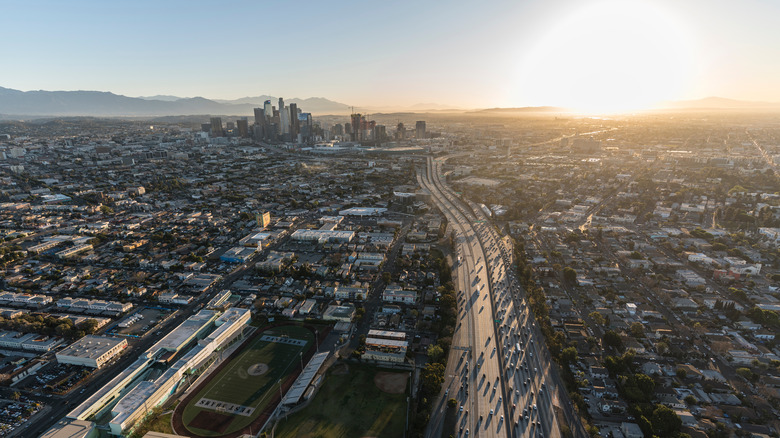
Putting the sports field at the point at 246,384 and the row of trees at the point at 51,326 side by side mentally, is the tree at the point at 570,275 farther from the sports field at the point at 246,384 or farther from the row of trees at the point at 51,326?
the row of trees at the point at 51,326

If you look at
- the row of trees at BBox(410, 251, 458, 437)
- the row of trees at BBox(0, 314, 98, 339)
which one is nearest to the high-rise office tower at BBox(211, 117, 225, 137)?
the row of trees at BBox(0, 314, 98, 339)

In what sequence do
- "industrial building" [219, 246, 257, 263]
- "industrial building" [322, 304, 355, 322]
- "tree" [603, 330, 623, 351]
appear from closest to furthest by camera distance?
"tree" [603, 330, 623, 351], "industrial building" [322, 304, 355, 322], "industrial building" [219, 246, 257, 263]

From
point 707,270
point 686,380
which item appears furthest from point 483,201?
point 686,380

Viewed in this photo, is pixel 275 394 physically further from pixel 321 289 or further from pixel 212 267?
pixel 212 267

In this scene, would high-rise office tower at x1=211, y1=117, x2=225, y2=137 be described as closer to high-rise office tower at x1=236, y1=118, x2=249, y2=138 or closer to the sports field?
high-rise office tower at x1=236, y1=118, x2=249, y2=138

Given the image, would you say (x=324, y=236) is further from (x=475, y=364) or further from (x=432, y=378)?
(x=432, y=378)

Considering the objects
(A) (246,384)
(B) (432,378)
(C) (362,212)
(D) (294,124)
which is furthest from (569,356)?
(D) (294,124)
